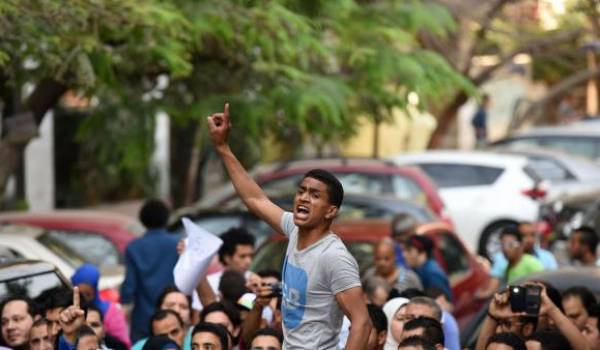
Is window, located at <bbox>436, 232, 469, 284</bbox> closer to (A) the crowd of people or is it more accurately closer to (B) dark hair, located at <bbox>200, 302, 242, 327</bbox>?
(A) the crowd of people

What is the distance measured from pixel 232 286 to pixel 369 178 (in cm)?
965

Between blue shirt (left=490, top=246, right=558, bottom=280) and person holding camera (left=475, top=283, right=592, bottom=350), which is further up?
person holding camera (left=475, top=283, right=592, bottom=350)

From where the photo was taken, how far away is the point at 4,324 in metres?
8.58

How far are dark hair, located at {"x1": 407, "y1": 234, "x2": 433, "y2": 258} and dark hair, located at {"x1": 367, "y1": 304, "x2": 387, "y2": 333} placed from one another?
3873mm

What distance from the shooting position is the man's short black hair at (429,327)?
312 inches

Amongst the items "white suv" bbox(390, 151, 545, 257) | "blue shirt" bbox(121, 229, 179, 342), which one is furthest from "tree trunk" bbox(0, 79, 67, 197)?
"white suv" bbox(390, 151, 545, 257)

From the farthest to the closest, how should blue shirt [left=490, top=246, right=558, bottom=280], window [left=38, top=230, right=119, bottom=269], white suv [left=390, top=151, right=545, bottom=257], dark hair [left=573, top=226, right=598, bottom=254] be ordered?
white suv [left=390, top=151, right=545, bottom=257] → window [left=38, top=230, right=119, bottom=269] → blue shirt [left=490, top=246, right=558, bottom=280] → dark hair [left=573, top=226, right=598, bottom=254]

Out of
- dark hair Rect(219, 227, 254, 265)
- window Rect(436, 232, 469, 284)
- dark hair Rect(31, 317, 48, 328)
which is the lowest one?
window Rect(436, 232, 469, 284)

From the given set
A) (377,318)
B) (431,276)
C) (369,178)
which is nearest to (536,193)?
(369,178)

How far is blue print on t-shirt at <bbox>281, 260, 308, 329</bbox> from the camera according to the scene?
649cm

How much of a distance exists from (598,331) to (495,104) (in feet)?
122

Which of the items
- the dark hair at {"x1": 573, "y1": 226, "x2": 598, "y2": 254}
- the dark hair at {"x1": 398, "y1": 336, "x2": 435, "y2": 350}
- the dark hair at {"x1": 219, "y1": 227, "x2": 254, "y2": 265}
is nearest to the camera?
the dark hair at {"x1": 398, "y1": 336, "x2": 435, "y2": 350}

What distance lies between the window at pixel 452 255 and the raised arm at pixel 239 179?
273 inches

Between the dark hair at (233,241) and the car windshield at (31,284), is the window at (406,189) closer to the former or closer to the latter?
the dark hair at (233,241)
